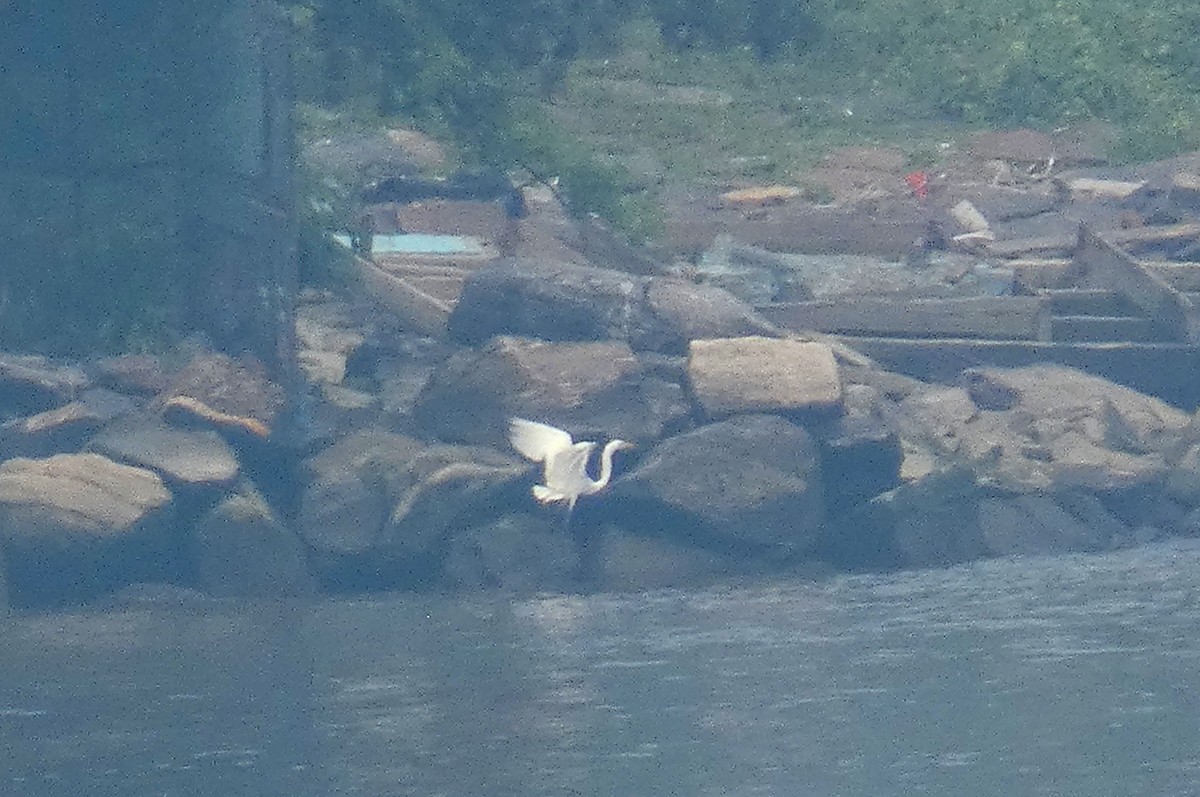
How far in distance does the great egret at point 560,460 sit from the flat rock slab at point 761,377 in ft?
3.06

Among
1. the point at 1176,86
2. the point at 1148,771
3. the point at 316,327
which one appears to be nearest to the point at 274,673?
the point at 1148,771

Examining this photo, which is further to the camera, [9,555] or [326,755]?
[9,555]

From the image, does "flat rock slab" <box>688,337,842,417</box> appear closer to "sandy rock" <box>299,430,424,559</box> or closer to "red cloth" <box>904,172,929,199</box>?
"sandy rock" <box>299,430,424,559</box>

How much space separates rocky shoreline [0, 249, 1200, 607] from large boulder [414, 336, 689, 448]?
0.02 m

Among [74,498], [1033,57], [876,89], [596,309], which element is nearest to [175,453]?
[74,498]

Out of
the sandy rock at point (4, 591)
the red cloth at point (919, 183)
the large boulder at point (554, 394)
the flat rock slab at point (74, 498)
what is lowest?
the sandy rock at point (4, 591)

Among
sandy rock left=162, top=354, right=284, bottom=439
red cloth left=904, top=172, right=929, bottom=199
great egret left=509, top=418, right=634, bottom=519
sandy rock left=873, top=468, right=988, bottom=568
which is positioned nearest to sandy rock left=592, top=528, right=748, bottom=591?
great egret left=509, top=418, right=634, bottom=519

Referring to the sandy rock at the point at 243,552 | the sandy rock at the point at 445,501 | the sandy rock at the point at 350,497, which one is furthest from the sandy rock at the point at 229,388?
the sandy rock at the point at 445,501

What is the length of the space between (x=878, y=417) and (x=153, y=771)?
8.13 meters

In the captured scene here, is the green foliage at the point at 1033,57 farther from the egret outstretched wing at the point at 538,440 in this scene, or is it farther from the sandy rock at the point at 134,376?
the egret outstretched wing at the point at 538,440

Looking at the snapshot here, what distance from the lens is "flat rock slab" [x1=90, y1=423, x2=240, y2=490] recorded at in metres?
16.6

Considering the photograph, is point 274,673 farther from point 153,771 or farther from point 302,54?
point 302,54

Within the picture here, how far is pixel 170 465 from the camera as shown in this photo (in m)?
16.6

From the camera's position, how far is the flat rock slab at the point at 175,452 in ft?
54.4
